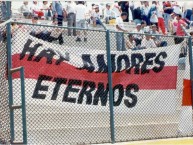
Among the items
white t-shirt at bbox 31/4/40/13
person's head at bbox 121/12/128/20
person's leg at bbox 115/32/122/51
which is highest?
white t-shirt at bbox 31/4/40/13

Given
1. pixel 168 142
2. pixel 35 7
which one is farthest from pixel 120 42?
pixel 35 7

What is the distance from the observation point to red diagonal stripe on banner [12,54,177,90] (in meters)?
9.76

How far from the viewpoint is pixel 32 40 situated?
9805 millimetres

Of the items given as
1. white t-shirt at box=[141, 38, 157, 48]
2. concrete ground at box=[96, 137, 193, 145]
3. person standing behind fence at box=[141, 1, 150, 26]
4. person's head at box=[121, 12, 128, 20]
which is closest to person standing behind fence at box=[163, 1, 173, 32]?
person standing behind fence at box=[141, 1, 150, 26]

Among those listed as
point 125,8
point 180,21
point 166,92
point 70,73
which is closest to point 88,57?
point 70,73

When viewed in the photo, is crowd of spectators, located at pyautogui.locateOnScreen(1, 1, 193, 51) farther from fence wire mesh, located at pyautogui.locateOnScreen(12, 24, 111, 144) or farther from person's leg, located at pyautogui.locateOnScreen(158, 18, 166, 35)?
fence wire mesh, located at pyautogui.locateOnScreen(12, 24, 111, 144)

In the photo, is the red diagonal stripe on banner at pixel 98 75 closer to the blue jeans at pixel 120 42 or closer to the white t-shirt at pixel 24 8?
the blue jeans at pixel 120 42

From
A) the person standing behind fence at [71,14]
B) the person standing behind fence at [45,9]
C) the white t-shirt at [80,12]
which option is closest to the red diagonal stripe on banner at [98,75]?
the person standing behind fence at [71,14]

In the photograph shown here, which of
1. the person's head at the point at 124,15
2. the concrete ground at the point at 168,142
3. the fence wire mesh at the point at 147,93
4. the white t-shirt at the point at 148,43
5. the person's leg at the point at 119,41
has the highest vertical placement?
the person's leg at the point at 119,41

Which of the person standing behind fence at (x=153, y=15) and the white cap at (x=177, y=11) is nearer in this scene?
the person standing behind fence at (x=153, y=15)

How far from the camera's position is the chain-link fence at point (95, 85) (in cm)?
985

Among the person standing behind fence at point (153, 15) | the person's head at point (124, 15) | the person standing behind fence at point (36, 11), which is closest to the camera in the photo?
the person standing behind fence at point (36, 11)

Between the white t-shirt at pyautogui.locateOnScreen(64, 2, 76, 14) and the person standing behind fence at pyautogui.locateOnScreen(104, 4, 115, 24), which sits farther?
the person standing behind fence at pyautogui.locateOnScreen(104, 4, 115, 24)

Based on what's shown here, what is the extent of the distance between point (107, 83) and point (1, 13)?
248 cm
